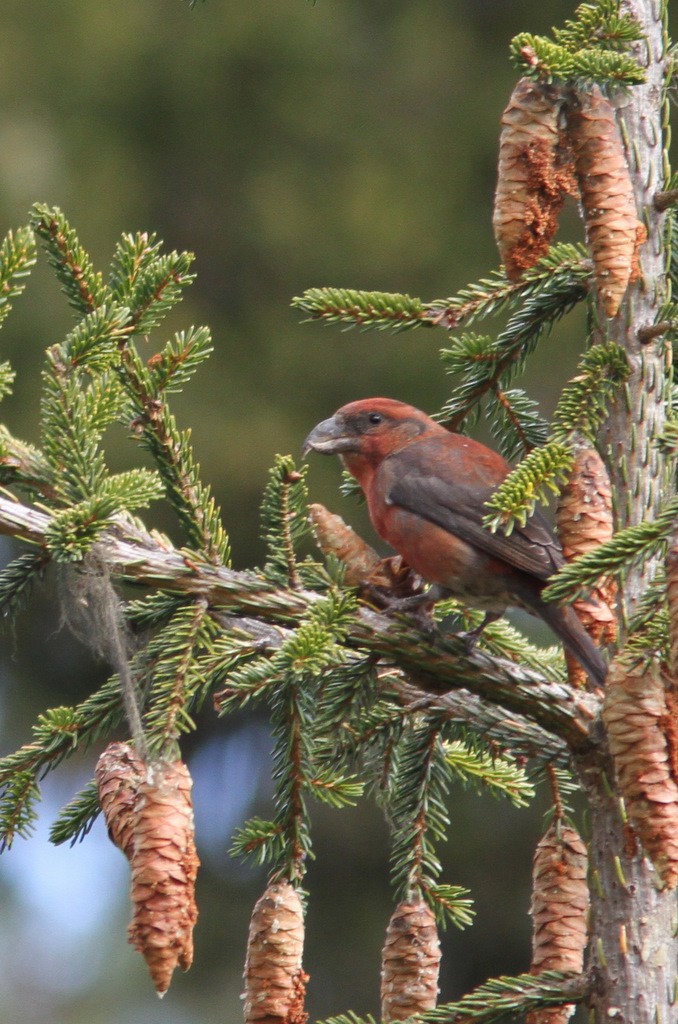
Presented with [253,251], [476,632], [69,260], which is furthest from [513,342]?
[253,251]

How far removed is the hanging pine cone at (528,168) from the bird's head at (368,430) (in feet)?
4.15

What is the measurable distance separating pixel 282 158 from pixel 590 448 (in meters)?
7.50

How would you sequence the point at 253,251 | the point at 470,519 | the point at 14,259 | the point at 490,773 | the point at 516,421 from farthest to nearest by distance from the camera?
the point at 253,251 < the point at 470,519 < the point at 516,421 < the point at 490,773 < the point at 14,259

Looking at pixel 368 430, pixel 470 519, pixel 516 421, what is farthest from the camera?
pixel 368 430

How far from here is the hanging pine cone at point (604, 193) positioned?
6.91 feet

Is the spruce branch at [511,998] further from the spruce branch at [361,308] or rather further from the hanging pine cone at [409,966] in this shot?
the spruce branch at [361,308]

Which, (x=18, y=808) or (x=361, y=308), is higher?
(x=361, y=308)

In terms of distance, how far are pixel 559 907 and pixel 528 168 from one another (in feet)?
3.98

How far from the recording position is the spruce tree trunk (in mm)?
1940

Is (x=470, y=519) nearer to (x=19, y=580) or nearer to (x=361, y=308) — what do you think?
(x=361, y=308)

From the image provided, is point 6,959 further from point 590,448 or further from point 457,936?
point 590,448

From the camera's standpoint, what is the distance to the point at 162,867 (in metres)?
1.67

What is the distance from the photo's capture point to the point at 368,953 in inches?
278

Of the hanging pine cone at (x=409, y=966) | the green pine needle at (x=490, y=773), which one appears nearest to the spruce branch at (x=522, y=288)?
the green pine needle at (x=490, y=773)
